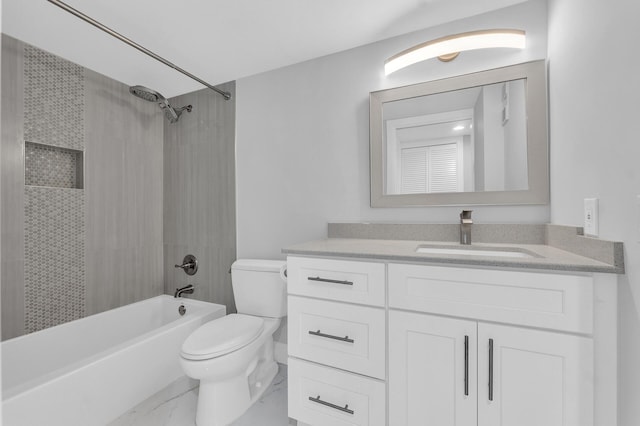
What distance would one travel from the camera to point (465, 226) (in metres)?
1.57

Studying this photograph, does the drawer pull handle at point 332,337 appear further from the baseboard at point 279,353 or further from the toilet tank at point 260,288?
the baseboard at point 279,353

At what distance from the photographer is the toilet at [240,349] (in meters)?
1.52

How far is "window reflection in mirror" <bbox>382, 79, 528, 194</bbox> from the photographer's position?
1.59m

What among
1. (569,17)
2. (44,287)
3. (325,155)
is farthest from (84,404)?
(569,17)

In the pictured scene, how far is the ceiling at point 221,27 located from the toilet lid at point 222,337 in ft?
5.68

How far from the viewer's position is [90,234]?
84.8 inches

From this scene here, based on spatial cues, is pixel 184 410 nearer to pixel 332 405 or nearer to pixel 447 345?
pixel 332 405

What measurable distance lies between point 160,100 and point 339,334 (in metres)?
2.14

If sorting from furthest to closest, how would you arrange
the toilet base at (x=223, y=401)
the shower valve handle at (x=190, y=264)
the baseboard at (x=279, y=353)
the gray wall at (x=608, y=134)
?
the shower valve handle at (x=190, y=264) < the baseboard at (x=279, y=353) < the toilet base at (x=223, y=401) < the gray wall at (x=608, y=134)

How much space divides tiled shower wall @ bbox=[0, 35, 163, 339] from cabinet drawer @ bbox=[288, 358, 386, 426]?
1664mm

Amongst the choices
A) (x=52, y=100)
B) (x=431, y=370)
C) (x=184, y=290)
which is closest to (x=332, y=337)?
(x=431, y=370)

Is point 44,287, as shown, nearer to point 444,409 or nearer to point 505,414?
point 444,409

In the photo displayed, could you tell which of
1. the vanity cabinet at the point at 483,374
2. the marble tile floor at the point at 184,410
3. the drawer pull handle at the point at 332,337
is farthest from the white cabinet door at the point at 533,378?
the marble tile floor at the point at 184,410

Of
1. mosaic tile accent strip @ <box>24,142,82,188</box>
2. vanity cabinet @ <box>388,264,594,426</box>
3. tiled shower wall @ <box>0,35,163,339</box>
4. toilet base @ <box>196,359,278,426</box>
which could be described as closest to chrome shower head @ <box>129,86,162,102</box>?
tiled shower wall @ <box>0,35,163,339</box>
